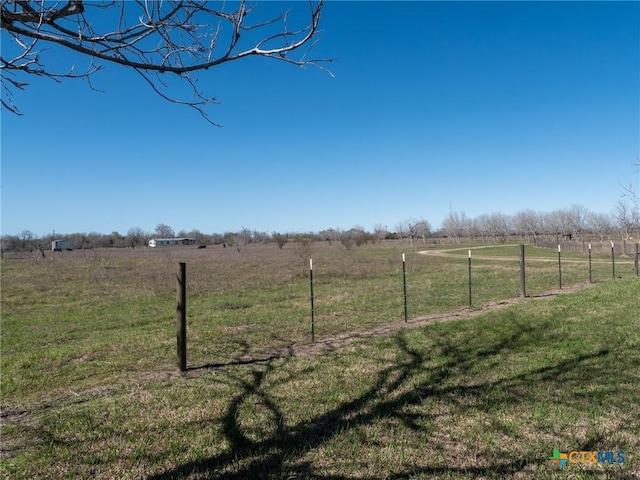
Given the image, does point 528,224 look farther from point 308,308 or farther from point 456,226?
point 308,308

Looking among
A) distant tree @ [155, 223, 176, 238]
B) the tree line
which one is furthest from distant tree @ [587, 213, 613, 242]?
distant tree @ [155, 223, 176, 238]

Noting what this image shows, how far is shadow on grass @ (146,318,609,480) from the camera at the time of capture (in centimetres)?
277

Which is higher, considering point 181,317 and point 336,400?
point 181,317

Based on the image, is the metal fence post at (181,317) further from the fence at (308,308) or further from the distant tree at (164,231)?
the distant tree at (164,231)

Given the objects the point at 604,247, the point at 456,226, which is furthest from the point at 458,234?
the point at 604,247

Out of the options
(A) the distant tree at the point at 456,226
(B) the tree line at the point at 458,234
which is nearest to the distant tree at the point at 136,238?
(B) the tree line at the point at 458,234

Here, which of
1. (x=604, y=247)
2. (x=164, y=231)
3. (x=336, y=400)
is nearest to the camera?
(x=336, y=400)

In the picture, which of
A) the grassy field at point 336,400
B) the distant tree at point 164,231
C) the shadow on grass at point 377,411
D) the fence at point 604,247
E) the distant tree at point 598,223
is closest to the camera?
the shadow on grass at point 377,411

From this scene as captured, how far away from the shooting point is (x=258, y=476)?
8.94 feet

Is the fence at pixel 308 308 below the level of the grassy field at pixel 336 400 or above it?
below

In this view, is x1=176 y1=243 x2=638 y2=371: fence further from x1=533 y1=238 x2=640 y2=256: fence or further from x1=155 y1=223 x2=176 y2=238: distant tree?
x1=155 y1=223 x2=176 y2=238: distant tree

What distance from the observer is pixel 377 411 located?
3.73 meters

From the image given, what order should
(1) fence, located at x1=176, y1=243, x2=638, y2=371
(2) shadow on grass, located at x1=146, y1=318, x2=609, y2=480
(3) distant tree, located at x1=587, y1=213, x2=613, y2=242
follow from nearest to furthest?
(2) shadow on grass, located at x1=146, y1=318, x2=609, y2=480, (1) fence, located at x1=176, y1=243, x2=638, y2=371, (3) distant tree, located at x1=587, y1=213, x2=613, y2=242

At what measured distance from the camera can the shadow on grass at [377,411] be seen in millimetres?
2770
